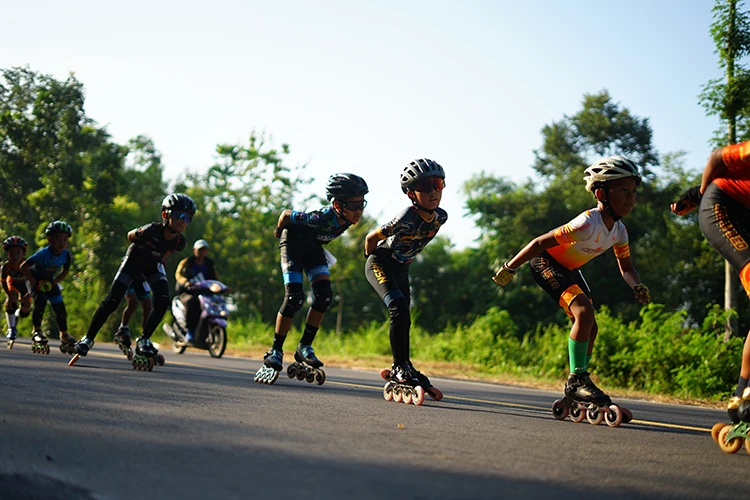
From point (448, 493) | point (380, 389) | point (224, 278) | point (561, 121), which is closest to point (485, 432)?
point (448, 493)

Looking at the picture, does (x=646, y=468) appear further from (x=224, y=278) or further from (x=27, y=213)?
(x=224, y=278)

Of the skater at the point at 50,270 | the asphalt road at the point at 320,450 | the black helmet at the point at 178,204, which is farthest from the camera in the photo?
the skater at the point at 50,270

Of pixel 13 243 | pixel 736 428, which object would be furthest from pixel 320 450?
pixel 13 243

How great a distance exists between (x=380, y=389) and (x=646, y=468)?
5365 mm

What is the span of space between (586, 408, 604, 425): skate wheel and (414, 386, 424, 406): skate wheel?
1.42 meters

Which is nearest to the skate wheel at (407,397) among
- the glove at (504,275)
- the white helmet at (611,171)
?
the glove at (504,275)

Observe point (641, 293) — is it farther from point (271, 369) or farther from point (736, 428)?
point (271, 369)

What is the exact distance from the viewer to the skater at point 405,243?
7871 millimetres

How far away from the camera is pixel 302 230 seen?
9445mm

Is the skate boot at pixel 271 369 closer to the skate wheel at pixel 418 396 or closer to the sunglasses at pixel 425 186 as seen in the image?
the skate wheel at pixel 418 396

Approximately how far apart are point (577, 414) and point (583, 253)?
130 cm

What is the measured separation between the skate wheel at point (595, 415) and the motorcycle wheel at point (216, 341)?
404 inches

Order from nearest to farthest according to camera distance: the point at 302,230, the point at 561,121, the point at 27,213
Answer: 1. the point at 302,230
2. the point at 27,213
3. the point at 561,121

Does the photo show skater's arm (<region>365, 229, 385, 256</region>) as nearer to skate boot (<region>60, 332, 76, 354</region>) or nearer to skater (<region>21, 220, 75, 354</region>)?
skate boot (<region>60, 332, 76, 354</region>)
